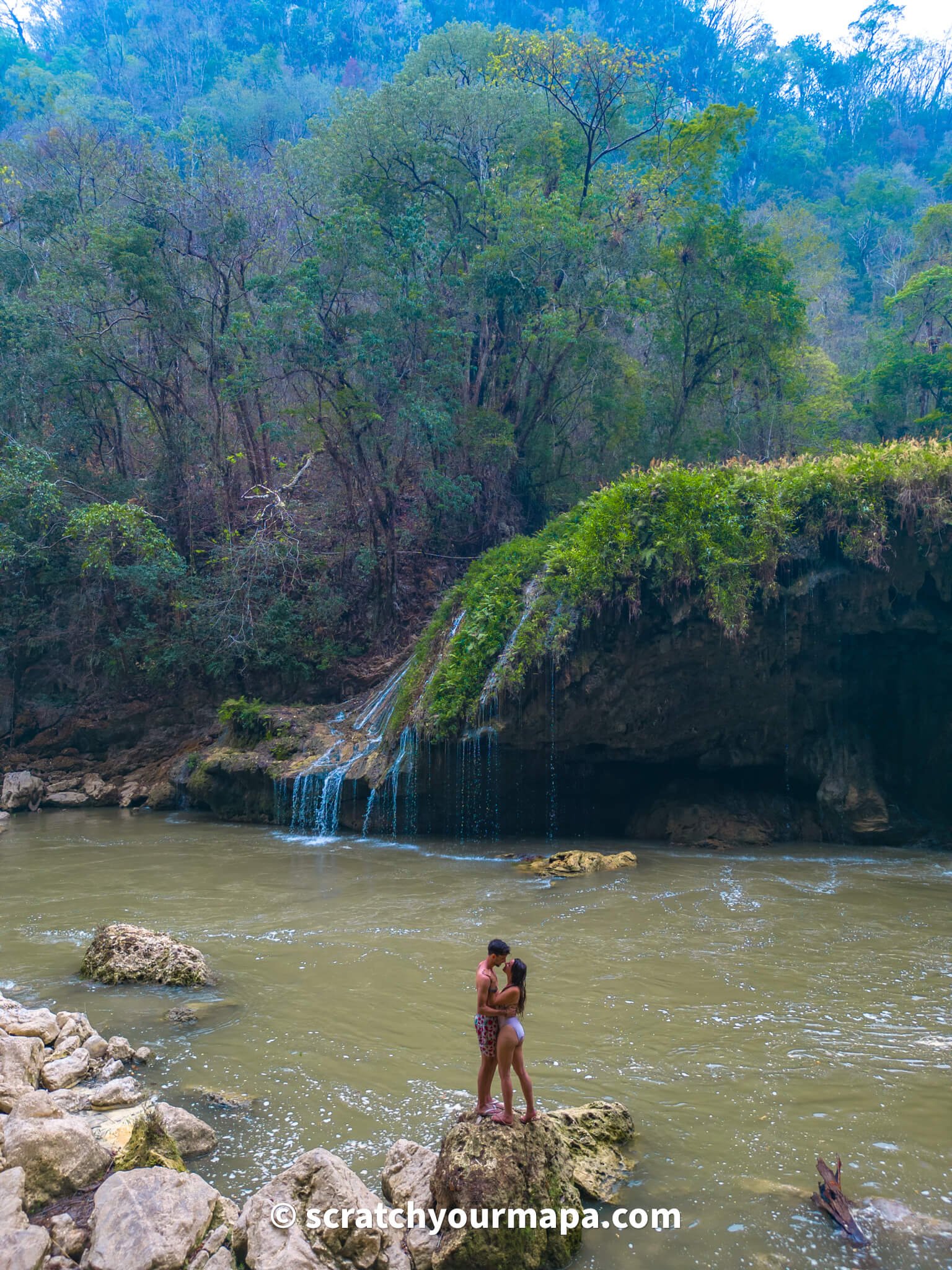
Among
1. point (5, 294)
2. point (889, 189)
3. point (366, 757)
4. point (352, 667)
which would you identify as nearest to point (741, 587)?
point (366, 757)

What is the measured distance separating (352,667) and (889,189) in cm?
3646

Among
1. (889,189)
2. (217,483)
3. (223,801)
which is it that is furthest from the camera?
(889,189)

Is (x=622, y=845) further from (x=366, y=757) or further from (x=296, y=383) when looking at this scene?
(x=296, y=383)

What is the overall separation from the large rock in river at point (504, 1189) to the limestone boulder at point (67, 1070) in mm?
2555

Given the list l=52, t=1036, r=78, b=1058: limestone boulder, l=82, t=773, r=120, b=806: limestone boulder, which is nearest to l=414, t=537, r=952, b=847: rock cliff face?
l=82, t=773, r=120, b=806: limestone boulder

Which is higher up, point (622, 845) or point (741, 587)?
point (741, 587)

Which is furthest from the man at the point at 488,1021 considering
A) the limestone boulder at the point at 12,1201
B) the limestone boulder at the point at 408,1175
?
the limestone boulder at the point at 12,1201

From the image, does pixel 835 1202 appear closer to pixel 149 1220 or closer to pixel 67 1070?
pixel 149 1220

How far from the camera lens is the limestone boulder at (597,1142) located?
421cm

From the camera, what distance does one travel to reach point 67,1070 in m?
5.25

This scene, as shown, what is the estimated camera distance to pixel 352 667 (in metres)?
19.0

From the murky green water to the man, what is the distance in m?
0.73

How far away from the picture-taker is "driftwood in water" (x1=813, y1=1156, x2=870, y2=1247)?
3842 mm

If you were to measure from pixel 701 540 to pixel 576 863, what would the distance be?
5.12 meters
